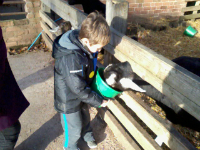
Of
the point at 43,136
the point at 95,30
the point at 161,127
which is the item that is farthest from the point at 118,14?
the point at 43,136

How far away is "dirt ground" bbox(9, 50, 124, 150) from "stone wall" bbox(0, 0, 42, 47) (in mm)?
1332

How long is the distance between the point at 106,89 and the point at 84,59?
1.26ft

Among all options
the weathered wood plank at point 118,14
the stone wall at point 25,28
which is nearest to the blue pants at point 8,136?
the weathered wood plank at point 118,14

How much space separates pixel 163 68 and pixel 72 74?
2.71 feet

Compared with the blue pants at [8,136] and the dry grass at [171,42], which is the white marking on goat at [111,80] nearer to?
the blue pants at [8,136]

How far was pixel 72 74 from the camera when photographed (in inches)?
69.7

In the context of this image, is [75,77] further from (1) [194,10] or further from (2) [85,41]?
(1) [194,10]

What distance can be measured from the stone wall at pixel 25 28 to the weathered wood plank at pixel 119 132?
3.87 metres

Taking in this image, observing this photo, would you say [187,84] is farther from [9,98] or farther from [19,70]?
[19,70]

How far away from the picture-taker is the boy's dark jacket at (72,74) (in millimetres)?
1771

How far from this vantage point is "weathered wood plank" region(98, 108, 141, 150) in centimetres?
235

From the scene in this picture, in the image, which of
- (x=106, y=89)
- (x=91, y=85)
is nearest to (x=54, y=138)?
(x=91, y=85)

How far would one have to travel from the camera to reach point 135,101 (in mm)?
2152

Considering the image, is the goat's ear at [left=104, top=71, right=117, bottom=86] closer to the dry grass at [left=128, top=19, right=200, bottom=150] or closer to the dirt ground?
the dirt ground
